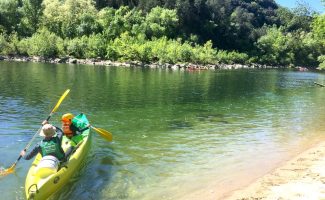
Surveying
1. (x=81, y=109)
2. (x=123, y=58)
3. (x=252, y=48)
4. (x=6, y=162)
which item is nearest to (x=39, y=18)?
(x=123, y=58)

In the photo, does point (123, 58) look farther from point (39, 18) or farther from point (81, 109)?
point (81, 109)

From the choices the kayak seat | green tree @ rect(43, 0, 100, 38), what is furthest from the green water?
green tree @ rect(43, 0, 100, 38)

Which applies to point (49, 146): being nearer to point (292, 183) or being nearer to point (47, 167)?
point (47, 167)

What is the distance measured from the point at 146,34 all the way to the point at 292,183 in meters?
92.9

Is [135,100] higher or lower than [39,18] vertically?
lower

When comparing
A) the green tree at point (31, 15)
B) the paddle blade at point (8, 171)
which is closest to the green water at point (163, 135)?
the paddle blade at point (8, 171)

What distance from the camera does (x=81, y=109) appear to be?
2427cm

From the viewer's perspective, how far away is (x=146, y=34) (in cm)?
10181

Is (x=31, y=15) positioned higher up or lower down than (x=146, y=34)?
higher up

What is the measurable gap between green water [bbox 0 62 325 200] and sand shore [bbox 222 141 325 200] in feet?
2.31

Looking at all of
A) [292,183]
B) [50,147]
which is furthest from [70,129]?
[292,183]

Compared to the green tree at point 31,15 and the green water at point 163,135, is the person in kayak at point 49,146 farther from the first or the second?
the green tree at point 31,15

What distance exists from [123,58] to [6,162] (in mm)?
70814

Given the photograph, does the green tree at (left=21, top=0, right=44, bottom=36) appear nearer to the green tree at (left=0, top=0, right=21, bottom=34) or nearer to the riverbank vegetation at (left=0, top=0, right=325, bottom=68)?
the riverbank vegetation at (left=0, top=0, right=325, bottom=68)
